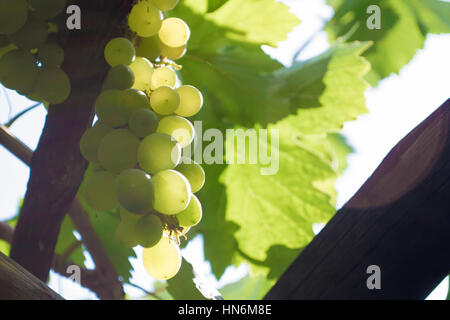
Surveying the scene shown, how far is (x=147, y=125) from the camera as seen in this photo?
27.3 inches

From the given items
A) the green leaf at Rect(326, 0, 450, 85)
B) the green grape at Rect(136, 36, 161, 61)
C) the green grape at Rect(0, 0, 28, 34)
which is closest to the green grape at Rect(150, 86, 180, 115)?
the green grape at Rect(136, 36, 161, 61)

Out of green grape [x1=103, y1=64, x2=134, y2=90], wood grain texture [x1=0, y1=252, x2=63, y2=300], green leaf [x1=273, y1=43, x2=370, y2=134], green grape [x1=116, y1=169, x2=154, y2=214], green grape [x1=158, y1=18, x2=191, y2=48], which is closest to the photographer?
wood grain texture [x1=0, y1=252, x2=63, y2=300]

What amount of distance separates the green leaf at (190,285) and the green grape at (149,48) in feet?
1.19

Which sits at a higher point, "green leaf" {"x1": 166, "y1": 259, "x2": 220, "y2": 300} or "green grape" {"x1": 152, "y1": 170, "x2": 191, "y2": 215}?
"green grape" {"x1": 152, "y1": 170, "x2": 191, "y2": 215}

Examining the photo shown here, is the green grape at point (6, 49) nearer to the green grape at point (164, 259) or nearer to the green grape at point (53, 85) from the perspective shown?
the green grape at point (53, 85)

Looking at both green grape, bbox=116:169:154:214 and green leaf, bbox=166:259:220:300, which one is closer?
green grape, bbox=116:169:154:214

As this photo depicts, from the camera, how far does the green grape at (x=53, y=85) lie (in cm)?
73

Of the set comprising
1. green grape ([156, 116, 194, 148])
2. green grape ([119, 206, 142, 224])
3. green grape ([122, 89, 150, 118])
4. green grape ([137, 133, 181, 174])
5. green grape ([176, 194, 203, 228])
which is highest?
green grape ([122, 89, 150, 118])

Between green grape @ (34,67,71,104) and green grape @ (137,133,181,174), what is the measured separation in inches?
6.5

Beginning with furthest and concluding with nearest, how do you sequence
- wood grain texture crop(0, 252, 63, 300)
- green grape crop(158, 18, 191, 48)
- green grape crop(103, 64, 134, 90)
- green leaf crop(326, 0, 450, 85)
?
green leaf crop(326, 0, 450, 85), green grape crop(158, 18, 191, 48), green grape crop(103, 64, 134, 90), wood grain texture crop(0, 252, 63, 300)

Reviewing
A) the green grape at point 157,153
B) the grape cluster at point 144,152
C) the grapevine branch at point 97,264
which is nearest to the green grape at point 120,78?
the grape cluster at point 144,152

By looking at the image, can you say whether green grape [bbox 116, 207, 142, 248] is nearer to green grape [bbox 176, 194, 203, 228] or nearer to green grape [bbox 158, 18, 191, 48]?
green grape [bbox 176, 194, 203, 228]

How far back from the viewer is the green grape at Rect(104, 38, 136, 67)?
2.34 ft
